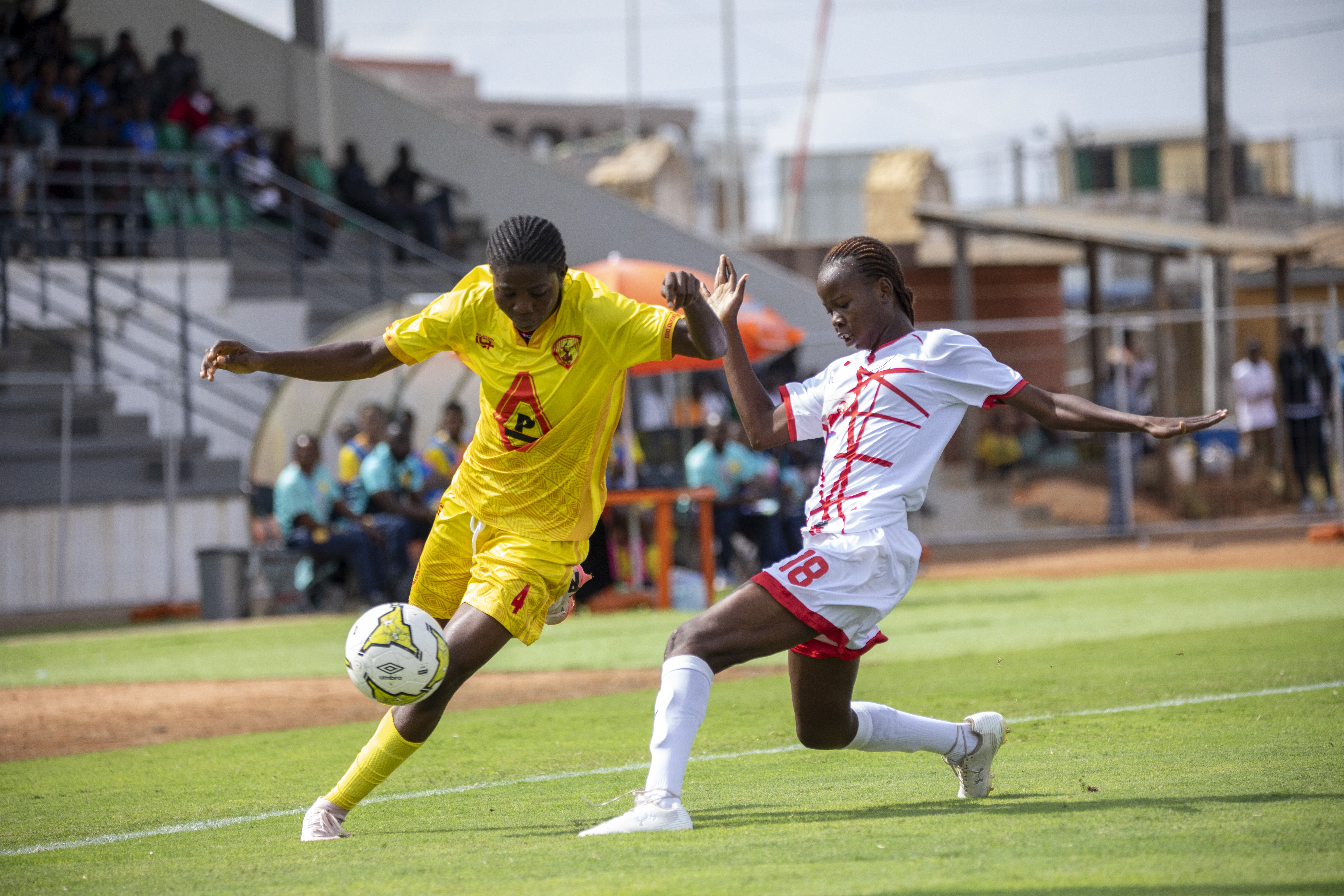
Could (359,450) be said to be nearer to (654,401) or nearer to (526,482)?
(654,401)

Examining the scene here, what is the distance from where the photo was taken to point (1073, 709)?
23.1ft

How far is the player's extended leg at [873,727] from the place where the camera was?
4.65 metres

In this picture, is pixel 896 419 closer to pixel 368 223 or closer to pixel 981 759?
pixel 981 759

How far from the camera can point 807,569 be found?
4.44 metres

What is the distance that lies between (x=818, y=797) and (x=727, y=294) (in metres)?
1.84

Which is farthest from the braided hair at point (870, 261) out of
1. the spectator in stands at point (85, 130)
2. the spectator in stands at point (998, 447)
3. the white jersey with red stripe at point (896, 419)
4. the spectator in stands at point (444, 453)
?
the spectator in stands at point (85, 130)

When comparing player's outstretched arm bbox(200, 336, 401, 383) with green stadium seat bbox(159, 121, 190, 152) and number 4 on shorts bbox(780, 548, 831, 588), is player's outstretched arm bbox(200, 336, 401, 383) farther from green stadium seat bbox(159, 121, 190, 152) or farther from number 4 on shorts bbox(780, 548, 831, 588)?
green stadium seat bbox(159, 121, 190, 152)

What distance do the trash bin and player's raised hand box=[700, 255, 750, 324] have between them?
11.6 metres

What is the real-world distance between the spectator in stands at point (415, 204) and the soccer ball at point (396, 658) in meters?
19.6

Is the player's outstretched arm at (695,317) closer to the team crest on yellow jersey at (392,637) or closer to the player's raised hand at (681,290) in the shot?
the player's raised hand at (681,290)

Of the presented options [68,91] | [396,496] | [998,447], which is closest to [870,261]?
[396,496]

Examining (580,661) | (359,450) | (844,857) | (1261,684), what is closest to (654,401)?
(359,450)

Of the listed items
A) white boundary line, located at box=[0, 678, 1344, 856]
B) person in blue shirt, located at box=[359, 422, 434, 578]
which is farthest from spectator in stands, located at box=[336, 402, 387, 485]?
white boundary line, located at box=[0, 678, 1344, 856]

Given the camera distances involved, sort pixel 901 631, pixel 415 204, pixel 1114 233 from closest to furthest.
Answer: pixel 901 631
pixel 1114 233
pixel 415 204
